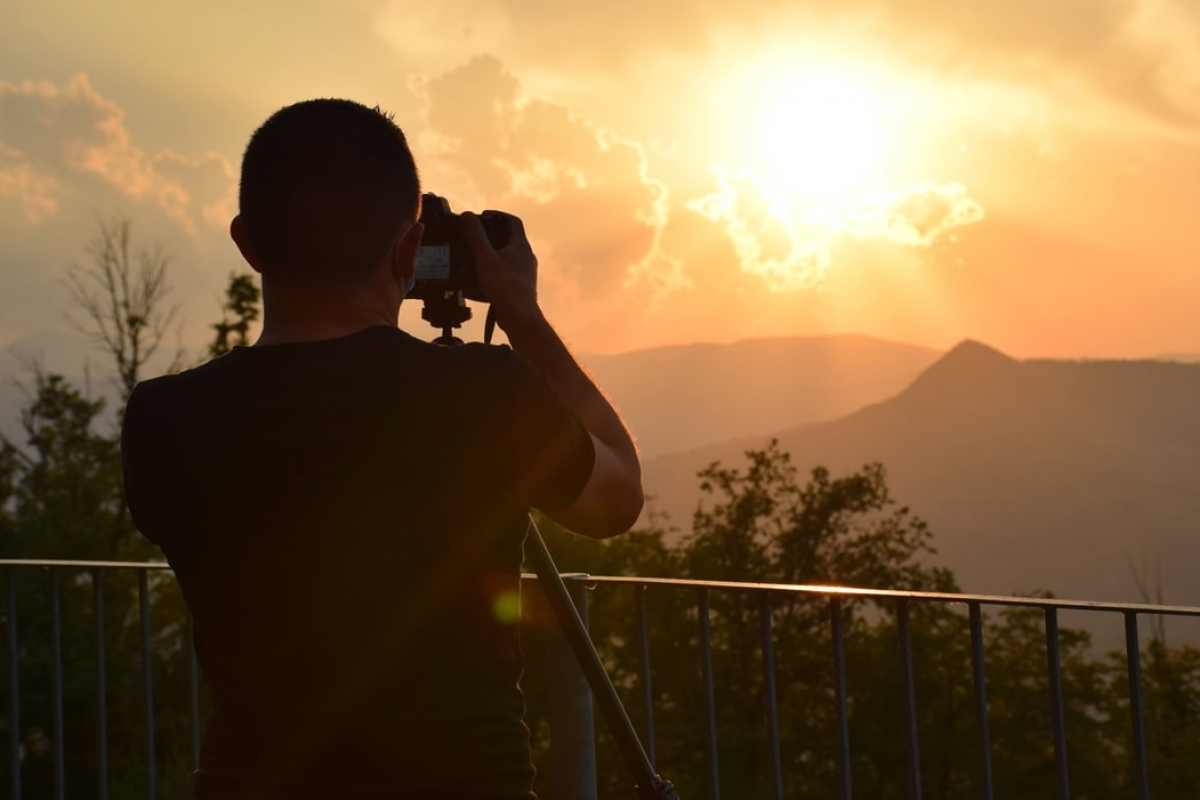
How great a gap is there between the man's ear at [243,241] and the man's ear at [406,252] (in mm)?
165

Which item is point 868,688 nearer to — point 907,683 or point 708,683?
point 708,683

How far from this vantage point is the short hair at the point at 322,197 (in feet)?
5.20

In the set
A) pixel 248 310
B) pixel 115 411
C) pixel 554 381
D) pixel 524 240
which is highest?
pixel 248 310

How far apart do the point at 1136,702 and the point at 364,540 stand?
77.8 inches

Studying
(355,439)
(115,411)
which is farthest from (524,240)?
(115,411)

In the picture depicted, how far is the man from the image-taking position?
1.48 metres

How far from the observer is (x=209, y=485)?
153 cm

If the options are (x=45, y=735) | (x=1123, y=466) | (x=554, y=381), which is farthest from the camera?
(x=1123, y=466)

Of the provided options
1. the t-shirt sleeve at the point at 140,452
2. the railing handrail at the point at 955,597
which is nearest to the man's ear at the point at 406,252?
the t-shirt sleeve at the point at 140,452

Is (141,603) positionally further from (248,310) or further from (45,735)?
(248,310)

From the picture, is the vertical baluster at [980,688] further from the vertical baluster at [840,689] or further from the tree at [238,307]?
the tree at [238,307]

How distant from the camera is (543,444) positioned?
1553mm

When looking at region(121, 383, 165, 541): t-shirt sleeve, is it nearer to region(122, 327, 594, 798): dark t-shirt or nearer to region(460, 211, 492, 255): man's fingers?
region(122, 327, 594, 798): dark t-shirt

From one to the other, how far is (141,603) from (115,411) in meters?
41.2
